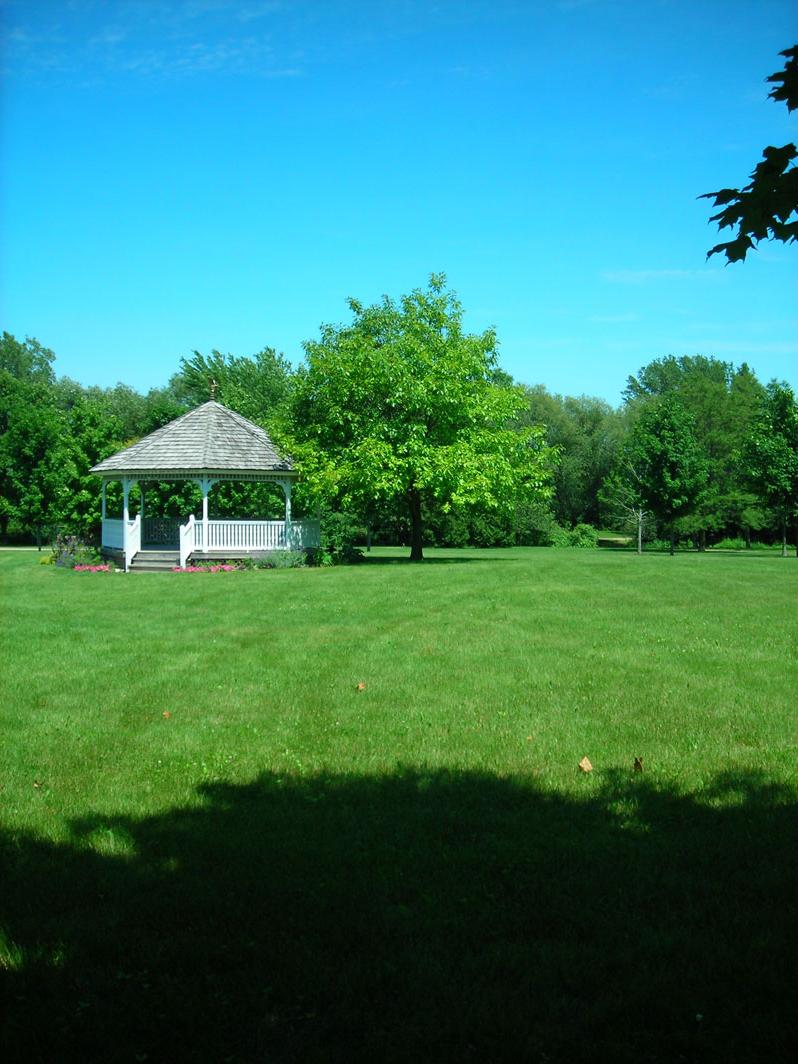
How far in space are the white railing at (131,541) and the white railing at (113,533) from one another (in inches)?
28.3

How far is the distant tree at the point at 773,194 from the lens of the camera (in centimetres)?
469

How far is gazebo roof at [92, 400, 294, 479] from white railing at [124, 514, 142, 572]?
2.16 meters

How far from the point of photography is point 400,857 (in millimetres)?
4711

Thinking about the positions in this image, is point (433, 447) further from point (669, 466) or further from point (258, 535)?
point (669, 466)

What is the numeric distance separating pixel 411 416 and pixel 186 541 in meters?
8.44

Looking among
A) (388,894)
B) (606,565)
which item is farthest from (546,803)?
Result: (606,565)

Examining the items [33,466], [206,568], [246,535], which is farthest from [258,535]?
[33,466]

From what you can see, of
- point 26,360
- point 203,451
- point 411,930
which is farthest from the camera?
point 26,360

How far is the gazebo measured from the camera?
93.6 ft

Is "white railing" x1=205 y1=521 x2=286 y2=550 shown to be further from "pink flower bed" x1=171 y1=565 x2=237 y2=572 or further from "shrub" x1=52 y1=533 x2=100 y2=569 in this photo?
"shrub" x1=52 y1=533 x2=100 y2=569

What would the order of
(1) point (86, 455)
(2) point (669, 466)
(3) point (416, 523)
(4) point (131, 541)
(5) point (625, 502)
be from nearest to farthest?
(4) point (131, 541), (3) point (416, 523), (1) point (86, 455), (2) point (669, 466), (5) point (625, 502)

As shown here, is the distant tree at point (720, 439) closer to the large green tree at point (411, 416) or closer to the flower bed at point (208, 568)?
the large green tree at point (411, 416)

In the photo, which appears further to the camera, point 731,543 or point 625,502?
point 731,543

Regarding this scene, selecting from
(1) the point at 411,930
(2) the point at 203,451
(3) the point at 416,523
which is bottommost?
(1) the point at 411,930
